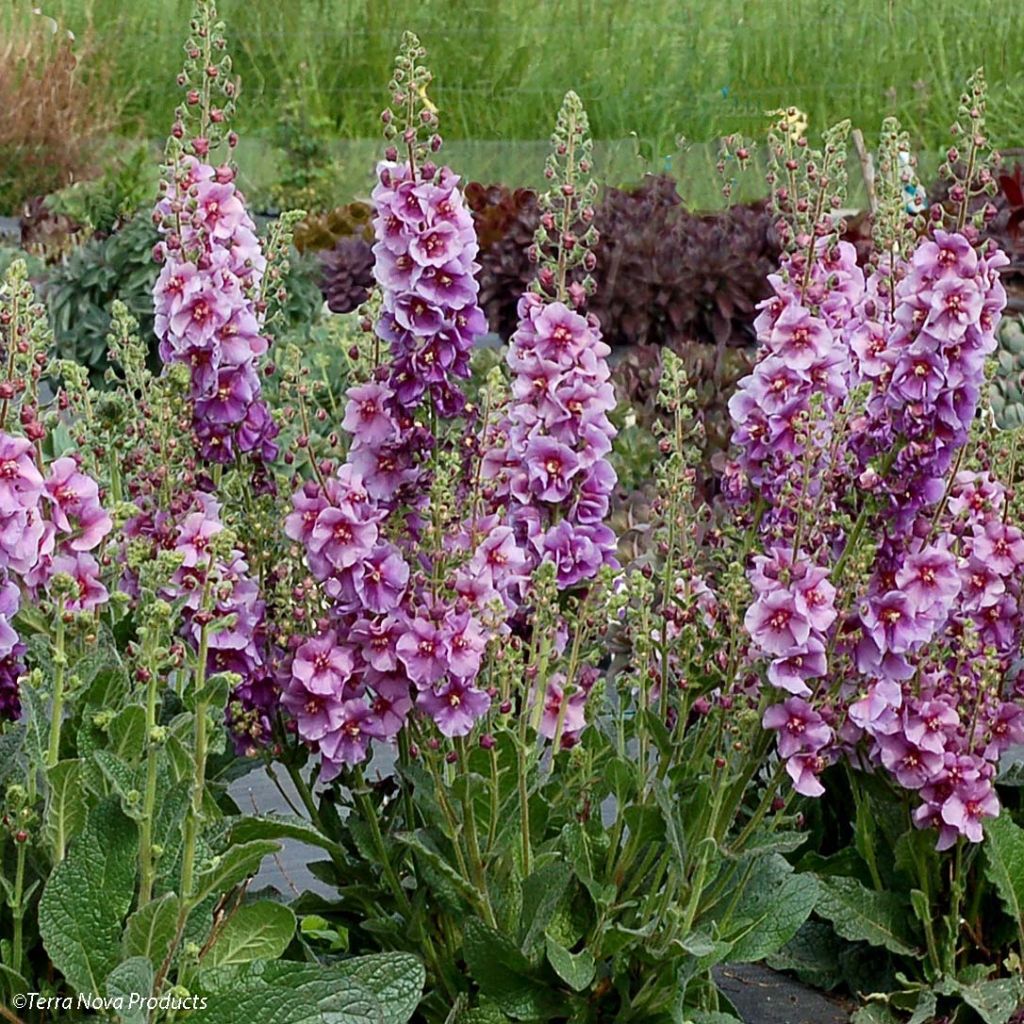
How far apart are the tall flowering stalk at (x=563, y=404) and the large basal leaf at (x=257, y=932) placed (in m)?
0.54

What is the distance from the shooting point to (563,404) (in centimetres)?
232

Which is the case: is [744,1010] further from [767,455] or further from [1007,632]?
[767,455]

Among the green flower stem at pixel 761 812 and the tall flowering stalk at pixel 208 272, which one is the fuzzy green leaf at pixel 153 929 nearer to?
the tall flowering stalk at pixel 208 272

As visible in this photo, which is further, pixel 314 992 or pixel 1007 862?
pixel 1007 862

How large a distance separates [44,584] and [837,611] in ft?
3.15

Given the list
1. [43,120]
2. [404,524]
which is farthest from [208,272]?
[43,120]

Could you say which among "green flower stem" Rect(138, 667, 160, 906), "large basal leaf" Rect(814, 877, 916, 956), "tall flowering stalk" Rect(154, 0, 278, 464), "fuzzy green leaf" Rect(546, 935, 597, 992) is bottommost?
"large basal leaf" Rect(814, 877, 916, 956)

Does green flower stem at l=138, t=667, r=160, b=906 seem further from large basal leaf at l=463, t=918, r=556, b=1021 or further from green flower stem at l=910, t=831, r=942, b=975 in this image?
green flower stem at l=910, t=831, r=942, b=975

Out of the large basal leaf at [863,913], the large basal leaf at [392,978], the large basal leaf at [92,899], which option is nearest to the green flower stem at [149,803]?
the large basal leaf at [92,899]

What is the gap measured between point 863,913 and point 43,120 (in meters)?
9.95

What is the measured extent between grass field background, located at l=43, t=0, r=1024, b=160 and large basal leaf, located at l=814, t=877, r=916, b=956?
26.3 feet

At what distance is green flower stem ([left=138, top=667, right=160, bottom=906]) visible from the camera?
197 cm

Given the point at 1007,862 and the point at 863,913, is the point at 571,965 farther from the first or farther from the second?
the point at 1007,862

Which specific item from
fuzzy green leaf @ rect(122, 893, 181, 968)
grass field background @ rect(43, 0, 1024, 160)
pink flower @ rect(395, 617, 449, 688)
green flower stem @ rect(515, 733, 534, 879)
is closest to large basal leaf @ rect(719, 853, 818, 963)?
green flower stem @ rect(515, 733, 534, 879)
